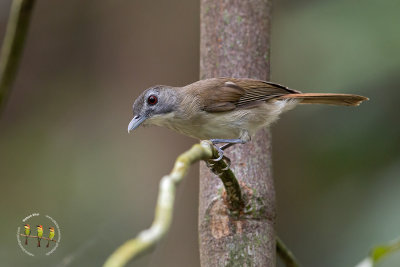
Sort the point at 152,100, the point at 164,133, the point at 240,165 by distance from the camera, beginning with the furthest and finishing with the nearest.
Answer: the point at 164,133 < the point at 152,100 < the point at 240,165

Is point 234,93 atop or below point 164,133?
atop

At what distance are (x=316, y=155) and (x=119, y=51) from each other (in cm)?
292

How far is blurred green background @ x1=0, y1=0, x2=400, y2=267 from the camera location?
3535 mm

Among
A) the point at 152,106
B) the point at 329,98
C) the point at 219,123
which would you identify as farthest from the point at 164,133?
the point at 329,98

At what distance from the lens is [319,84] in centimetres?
400

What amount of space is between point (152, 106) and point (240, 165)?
0.91 metres

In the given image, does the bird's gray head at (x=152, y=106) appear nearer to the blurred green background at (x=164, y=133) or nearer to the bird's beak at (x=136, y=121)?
the bird's beak at (x=136, y=121)

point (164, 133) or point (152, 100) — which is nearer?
point (152, 100)

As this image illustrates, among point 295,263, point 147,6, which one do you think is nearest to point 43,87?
point 147,6

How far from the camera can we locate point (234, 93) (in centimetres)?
362

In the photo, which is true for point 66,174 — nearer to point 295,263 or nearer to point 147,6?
point 147,6

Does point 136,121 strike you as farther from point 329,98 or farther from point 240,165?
point 329,98

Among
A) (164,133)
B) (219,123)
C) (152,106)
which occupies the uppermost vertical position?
(152,106)

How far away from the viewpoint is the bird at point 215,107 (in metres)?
3.60
